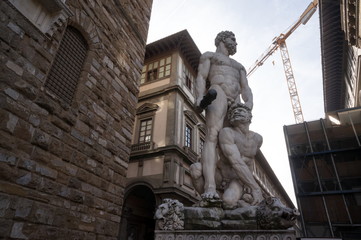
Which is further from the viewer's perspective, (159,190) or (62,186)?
(159,190)

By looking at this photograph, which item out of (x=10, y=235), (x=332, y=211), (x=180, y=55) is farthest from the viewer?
(x=180, y=55)

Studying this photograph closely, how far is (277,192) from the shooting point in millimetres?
37844

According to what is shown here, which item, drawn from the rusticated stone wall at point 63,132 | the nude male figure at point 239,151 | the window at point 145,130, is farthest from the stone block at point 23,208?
the window at point 145,130

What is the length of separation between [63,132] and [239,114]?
295 centimetres

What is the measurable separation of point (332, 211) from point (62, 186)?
10.4 m

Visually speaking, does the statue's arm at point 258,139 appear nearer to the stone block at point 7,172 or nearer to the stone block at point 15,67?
the stone block at point 7,172

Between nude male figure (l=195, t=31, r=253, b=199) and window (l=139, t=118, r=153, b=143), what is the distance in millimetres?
9904

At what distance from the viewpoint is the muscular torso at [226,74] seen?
11.3 feet

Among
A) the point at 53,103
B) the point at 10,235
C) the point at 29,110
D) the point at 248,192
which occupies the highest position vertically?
the point at 53,103

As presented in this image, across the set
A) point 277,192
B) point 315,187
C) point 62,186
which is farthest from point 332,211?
point 277,192

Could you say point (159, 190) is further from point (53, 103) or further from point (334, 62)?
point (334, 62)

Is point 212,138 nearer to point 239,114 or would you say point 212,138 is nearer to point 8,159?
point 239,114

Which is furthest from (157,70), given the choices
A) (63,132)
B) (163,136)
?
(63,132)

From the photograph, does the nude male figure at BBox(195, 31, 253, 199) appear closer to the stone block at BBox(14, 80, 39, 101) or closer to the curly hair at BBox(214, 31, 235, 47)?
the curly hair at BBox(214, 31, 235, 47)
